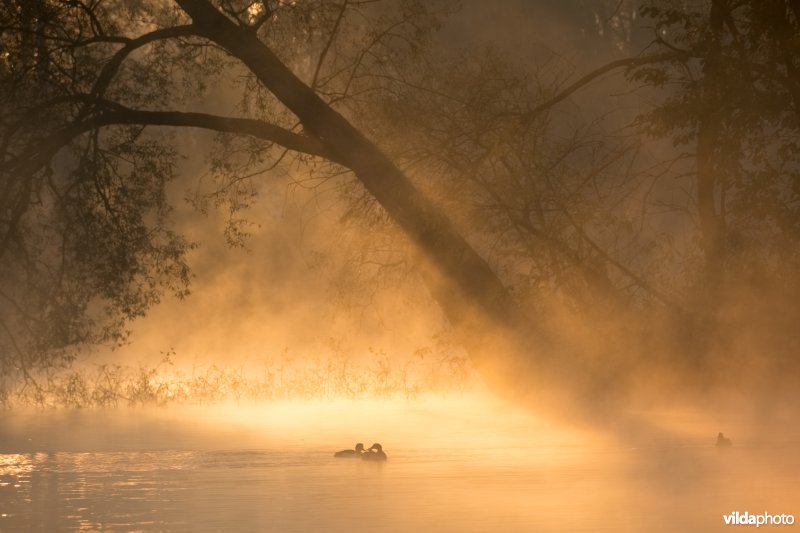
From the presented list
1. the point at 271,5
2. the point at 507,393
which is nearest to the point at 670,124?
the point at 507,393

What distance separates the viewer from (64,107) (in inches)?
635

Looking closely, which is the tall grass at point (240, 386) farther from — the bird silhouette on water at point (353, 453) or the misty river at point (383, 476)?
the bird silhouette on water at point (353, 453)

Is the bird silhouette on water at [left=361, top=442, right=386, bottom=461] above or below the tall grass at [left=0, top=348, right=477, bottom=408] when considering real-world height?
below

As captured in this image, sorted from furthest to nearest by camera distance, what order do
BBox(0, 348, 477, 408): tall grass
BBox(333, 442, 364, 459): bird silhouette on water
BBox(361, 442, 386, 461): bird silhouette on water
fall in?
BBox(0, 348, 477, 408): tall grass, BBox(333, 442, 364, 459): bird silhouette on water, BBox(361, 442, 386, 461): bird silhouette on water

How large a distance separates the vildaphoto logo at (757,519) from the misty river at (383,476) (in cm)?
9

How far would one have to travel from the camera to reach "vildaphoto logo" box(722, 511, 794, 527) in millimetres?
8414

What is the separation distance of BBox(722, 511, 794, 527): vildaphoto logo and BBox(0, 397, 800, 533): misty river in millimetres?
91

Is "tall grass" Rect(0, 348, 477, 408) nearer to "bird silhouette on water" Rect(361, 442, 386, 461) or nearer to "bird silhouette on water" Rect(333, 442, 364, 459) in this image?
"bird silhouette on water" Rect(333, 442, 364, 459)

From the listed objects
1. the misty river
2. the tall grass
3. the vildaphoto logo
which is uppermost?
the tall grass

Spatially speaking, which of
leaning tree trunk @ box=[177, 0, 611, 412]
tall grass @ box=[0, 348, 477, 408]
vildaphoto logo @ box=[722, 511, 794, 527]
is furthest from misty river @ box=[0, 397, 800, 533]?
tall grass @ box=[0, 348, 477, 408]

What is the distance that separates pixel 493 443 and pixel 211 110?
1757 cm

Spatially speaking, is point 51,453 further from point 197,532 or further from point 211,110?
point 211,110

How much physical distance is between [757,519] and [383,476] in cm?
323

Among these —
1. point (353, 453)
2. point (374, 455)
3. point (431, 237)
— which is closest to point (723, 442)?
point (374, 455)
